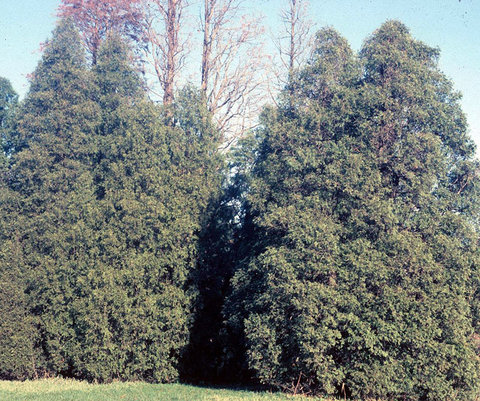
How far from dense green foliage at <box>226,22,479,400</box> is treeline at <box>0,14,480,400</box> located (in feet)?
0.17

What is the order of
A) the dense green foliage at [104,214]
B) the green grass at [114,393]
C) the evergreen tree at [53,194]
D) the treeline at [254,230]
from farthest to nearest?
the evergreen tree at [53,194] < the dense green foliage at [104,214] < the treeline at [254,230] < the green grass at [114,393]

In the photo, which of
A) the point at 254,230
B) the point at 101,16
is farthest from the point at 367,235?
the point at 101,16

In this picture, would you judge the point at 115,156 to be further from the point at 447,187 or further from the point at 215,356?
the point at 447,187

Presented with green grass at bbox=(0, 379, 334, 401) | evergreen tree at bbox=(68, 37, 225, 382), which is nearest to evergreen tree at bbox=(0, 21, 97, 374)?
evergreen tree at bbox=(68, 37, 225, 382)

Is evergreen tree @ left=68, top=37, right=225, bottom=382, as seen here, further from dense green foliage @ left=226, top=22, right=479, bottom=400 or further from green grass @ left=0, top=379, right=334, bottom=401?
dense green foliage @ left=226, top=22, right=479, bottom=400

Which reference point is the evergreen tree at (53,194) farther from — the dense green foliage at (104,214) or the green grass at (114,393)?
the green grass at (114,393)

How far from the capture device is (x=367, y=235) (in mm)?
11523

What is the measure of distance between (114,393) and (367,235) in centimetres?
729

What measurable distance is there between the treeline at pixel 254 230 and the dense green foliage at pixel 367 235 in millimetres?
52

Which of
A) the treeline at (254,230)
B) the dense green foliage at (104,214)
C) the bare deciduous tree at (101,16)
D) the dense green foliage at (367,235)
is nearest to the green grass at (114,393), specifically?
the treeline at (254,230)

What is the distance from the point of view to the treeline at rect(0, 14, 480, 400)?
423 inches

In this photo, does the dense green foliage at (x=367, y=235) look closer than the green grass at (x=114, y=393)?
No

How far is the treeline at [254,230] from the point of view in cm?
1075

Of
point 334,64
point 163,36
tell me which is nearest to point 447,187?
point 334,64
